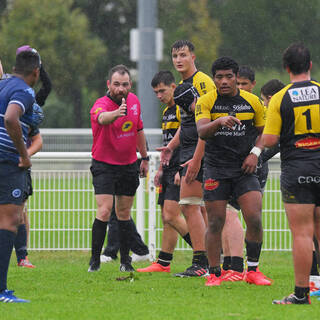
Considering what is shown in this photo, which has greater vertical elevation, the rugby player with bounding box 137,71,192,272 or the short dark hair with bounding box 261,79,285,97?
the short dark hair with bounding box 261,79,285,97

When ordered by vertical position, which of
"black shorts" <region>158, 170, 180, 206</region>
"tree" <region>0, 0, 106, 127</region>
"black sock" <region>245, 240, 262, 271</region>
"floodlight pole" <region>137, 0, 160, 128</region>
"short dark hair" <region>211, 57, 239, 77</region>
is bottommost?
"black sock" <region>245, 240, 262, 271</region>

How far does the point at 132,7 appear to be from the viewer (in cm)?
3456

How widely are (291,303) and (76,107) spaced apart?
28639 millimetres

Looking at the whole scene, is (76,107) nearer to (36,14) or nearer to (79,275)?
(36,14)

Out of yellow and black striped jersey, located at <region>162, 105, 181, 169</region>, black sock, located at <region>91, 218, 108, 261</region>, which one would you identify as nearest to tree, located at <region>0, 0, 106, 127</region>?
yellow and black striped jersey, located at <region>162, 105, 181, 169</region>

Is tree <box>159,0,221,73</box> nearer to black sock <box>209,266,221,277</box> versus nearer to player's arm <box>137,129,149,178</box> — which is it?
player's arm <box>137,129,149,178</box>

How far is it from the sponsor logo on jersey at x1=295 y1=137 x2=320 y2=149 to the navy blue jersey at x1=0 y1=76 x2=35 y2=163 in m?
2.08

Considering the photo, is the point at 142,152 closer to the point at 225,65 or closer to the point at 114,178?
the point at 114,178

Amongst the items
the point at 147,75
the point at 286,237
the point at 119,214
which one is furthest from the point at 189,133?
the point at 147,75

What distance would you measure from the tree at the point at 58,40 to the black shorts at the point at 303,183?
82.1 feet

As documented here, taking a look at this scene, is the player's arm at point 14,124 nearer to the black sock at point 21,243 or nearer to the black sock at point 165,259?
the black sock at point 165,259

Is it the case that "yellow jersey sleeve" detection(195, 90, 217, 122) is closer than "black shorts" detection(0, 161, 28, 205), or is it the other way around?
"black shorts" detection(0, 161, 28, 205)

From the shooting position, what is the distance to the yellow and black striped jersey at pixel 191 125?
7.74 metres

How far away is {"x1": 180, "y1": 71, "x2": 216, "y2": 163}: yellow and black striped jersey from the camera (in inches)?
305
